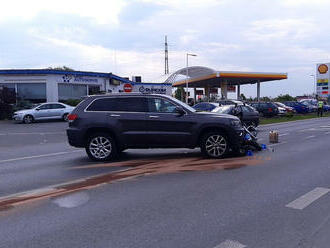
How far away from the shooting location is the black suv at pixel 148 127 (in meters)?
9.35

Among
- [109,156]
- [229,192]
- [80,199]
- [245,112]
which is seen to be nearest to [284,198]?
[229,192]

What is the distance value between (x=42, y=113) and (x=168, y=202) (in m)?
21.9

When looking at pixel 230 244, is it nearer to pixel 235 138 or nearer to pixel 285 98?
pixel 235 138

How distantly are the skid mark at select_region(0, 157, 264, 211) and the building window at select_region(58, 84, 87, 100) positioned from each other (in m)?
25.0

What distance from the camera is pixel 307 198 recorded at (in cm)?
580

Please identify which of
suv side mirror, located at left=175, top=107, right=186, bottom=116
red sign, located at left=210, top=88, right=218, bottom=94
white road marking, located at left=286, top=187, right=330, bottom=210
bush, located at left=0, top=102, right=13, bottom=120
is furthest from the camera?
red sign, located at left=210, top=88, right=218, bottom=94

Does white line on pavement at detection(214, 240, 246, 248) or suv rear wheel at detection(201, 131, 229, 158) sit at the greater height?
suv rear wheel at detection(201, 131, 229, 158)

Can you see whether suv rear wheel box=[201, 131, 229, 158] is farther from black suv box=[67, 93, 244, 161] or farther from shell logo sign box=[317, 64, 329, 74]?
shell logo sign box=[317, 64, 329, 74]

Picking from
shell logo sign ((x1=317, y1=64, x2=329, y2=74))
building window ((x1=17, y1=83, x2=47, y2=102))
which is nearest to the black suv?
building window ((x1=17, y1=83, x2=47, y2=102))

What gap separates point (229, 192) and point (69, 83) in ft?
95.4

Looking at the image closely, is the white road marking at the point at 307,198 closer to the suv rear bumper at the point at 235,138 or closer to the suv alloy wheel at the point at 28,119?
the suv rear bumper at the point at 235,138

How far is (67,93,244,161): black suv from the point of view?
935cm

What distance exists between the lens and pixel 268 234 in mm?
4301

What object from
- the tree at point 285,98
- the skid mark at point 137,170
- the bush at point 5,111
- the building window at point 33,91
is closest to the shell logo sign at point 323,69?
the tree at point 285,98
